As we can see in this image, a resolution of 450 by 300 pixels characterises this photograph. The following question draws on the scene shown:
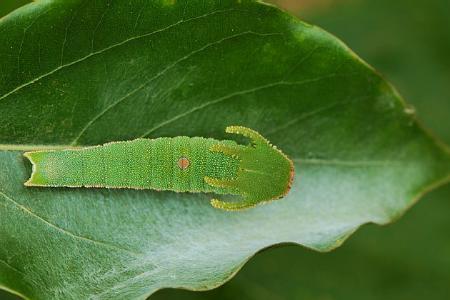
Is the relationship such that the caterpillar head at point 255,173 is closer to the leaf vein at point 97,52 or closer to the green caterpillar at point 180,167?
the green caterpillar at point 180,167

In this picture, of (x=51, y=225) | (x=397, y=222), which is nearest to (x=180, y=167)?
(x=51, y=225)

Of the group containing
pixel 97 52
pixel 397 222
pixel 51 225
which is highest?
pixel 97 52

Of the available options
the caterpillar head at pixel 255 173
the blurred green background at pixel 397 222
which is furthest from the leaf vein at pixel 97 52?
the blurred green background at pixel 397 222

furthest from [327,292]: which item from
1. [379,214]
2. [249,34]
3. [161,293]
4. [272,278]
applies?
[249,34]

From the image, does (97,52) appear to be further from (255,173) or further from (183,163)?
(255,173)

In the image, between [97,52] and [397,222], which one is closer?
[97,52]

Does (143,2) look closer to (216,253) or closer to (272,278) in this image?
(216,253)
